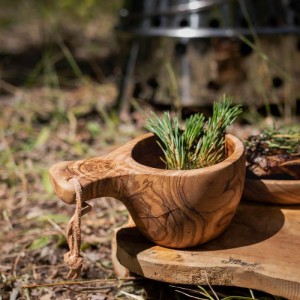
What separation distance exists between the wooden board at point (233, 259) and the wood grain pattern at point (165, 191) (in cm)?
4

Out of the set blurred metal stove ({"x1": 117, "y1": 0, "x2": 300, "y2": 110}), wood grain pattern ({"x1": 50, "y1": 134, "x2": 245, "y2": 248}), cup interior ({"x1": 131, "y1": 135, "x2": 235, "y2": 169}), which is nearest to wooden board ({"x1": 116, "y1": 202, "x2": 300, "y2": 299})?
wood grain pattern ({"x1": 50, "y1": 134, "x2": 245, "y2": 248})

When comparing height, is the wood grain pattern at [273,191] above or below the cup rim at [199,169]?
below

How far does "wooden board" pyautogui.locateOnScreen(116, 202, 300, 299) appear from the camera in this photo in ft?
3.95

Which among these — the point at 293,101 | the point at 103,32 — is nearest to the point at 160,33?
the point at 293,101

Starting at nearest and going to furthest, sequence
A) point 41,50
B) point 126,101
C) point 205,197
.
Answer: point 205,197
point 126,101
point 41,50

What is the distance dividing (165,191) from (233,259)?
219mm

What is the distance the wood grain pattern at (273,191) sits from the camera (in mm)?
1402

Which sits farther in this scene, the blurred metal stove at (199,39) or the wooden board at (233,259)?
the blurred metal stove at (199,39)

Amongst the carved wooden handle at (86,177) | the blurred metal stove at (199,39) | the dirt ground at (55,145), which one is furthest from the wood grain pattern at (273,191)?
the blurred metal stove at (199,39)

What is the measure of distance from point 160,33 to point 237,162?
1.41m

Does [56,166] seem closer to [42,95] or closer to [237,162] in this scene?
[237,162]

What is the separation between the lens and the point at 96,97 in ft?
10.1

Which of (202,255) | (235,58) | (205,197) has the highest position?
(235,58)

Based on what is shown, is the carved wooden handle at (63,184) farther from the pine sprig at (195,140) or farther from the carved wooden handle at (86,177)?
the pine sprig at (195,140)
